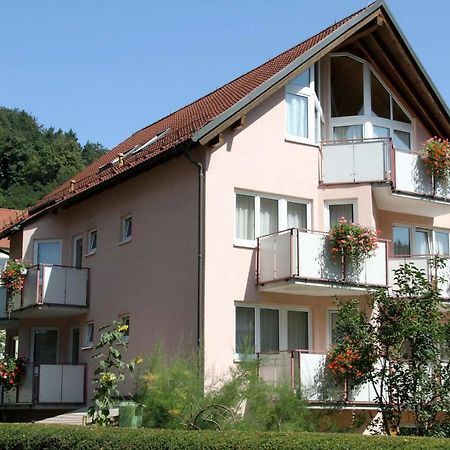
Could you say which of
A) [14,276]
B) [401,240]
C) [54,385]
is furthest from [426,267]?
[14,276]

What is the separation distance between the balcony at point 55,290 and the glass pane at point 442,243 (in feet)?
33.2

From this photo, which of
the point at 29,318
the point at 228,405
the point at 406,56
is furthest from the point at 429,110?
the point at 29,318

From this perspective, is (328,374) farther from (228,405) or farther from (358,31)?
(358,31)

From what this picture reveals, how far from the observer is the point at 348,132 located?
2517 centimetres

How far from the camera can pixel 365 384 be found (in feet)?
68.2

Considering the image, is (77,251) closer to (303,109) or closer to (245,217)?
(245,217)

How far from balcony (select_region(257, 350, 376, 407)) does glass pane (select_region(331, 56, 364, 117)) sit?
7670mm

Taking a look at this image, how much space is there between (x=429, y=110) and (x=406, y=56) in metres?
2.06

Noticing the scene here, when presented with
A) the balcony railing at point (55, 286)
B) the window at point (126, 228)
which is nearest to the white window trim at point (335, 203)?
the window at point (126, 228)

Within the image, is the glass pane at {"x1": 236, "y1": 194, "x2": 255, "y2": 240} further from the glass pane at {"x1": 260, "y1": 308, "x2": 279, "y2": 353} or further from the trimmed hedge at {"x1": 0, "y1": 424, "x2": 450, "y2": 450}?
the trimmed hedge at {"x1": 0, "y1": 424, "x2": 450, "y2": 450}

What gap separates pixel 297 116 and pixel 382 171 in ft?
8.56

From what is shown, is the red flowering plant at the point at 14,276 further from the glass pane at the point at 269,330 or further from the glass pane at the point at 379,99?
the glass pane at the point at 379,99

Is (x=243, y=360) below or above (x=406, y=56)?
below

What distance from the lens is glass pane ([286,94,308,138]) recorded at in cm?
2366
